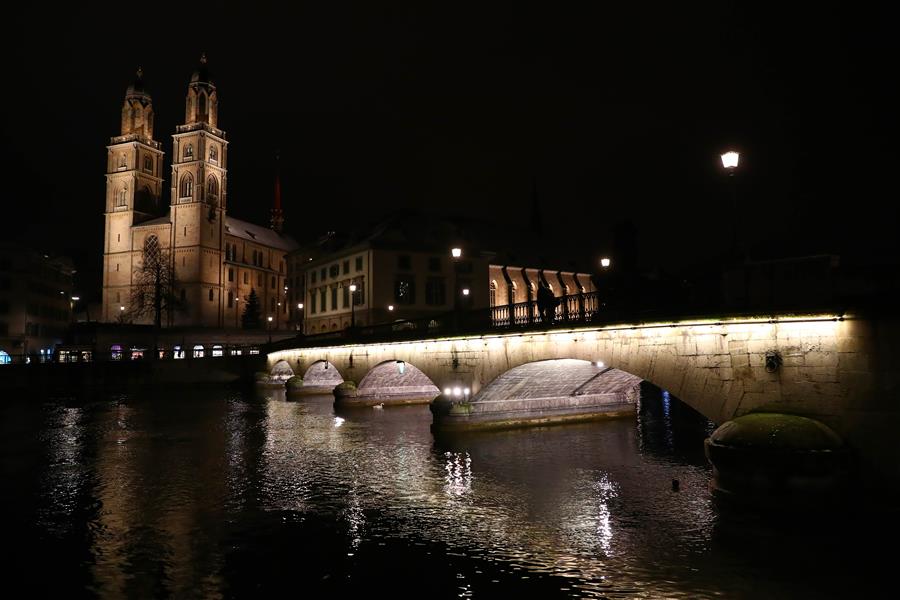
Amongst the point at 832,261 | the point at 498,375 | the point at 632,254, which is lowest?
the point at 498,375

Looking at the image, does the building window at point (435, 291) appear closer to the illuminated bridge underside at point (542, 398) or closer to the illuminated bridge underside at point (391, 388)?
the illuminated bridge underside at point (391, 388)

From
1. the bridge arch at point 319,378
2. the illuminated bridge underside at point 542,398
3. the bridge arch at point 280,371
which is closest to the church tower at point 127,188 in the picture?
the bridge arch at point 280,371

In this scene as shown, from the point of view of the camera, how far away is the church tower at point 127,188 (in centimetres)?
11144

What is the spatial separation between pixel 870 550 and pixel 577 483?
25.7 ft

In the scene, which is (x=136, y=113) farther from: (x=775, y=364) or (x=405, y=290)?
(x=775, y=364)

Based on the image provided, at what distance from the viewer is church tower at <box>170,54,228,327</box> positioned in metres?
106

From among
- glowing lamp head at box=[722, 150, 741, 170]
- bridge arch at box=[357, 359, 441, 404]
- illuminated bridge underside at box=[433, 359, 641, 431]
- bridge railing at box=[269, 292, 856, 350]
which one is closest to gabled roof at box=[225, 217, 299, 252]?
bridge arch at box=[357, 359, 441, 404]

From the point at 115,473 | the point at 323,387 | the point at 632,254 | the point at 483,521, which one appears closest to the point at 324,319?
the point at 323,387

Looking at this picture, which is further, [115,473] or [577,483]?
[115,473]

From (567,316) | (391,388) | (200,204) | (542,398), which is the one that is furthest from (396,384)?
(200,204)

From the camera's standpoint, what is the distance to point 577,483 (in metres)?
18.8

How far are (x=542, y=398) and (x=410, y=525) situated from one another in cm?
1806

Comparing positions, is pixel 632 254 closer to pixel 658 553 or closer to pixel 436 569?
pixel 658 553

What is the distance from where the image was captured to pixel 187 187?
4380 inches
